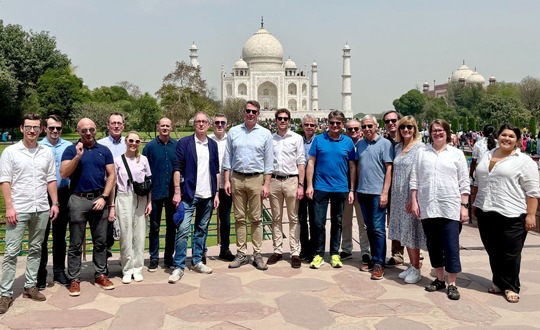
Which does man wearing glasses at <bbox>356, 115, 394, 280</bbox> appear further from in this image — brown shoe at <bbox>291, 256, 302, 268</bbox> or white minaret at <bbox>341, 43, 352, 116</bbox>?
white minaret at <bbox>341, 43, 352, 116</bbox>

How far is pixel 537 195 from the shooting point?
361 centimetres

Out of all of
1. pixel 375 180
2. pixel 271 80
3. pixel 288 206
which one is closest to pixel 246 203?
pixel 288 206

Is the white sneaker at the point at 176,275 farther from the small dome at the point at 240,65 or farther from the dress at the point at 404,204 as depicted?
the small dome at the point at 240,65

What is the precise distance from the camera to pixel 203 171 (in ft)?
14.4

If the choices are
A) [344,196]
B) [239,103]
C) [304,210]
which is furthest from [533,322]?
[239,103]

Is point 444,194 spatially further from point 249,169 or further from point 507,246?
point 249,169

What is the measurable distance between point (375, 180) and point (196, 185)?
155cm

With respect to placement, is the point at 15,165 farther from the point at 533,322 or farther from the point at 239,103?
the point at 239,103

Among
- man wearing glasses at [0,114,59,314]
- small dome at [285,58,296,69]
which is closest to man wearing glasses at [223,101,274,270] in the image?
man wearing glasses at [0,114,59,314]

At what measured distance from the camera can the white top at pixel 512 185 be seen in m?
3.67

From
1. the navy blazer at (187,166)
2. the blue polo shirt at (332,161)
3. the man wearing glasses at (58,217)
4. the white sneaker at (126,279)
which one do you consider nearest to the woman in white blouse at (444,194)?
the blue polo shirt at (332,161)

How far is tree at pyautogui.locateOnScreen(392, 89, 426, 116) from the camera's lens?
6062cm

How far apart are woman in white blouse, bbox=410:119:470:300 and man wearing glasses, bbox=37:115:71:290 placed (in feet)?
9.31

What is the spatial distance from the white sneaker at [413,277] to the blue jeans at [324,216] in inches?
28.3
